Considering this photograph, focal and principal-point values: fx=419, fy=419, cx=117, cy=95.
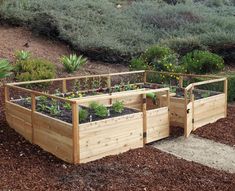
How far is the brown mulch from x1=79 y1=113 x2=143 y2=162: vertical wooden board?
1.39m

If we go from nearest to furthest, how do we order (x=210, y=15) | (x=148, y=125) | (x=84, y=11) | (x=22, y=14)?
(x=148, y=125) < (x=22, y=14) < (x=84, y=11) < (x=210, y=15)

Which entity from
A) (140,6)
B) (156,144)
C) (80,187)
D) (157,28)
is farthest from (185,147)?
(140,6)

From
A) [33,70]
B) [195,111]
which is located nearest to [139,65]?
[33,70]

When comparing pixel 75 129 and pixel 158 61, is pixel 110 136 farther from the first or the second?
pixel 158 61

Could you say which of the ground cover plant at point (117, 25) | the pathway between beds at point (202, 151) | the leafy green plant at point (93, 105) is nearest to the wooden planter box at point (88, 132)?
the pathway between beds at point (202, 151)

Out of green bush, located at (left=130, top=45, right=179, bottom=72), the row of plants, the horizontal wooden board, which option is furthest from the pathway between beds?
green bush, located at (left=130, top=45, right=179, bottom=72)

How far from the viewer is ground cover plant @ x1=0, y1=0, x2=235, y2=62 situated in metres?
11.9

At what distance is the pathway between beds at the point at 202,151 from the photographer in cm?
560

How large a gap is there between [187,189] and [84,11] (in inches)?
397

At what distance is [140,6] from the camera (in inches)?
636

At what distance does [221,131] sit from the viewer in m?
7.08

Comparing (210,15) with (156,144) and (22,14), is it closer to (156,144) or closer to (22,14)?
(22,14)

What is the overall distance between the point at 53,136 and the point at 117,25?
28.7 feet

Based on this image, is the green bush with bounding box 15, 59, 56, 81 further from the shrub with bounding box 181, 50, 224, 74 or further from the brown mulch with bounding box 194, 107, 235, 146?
the brown mulch with bounding box 194, 107, 235, 146
